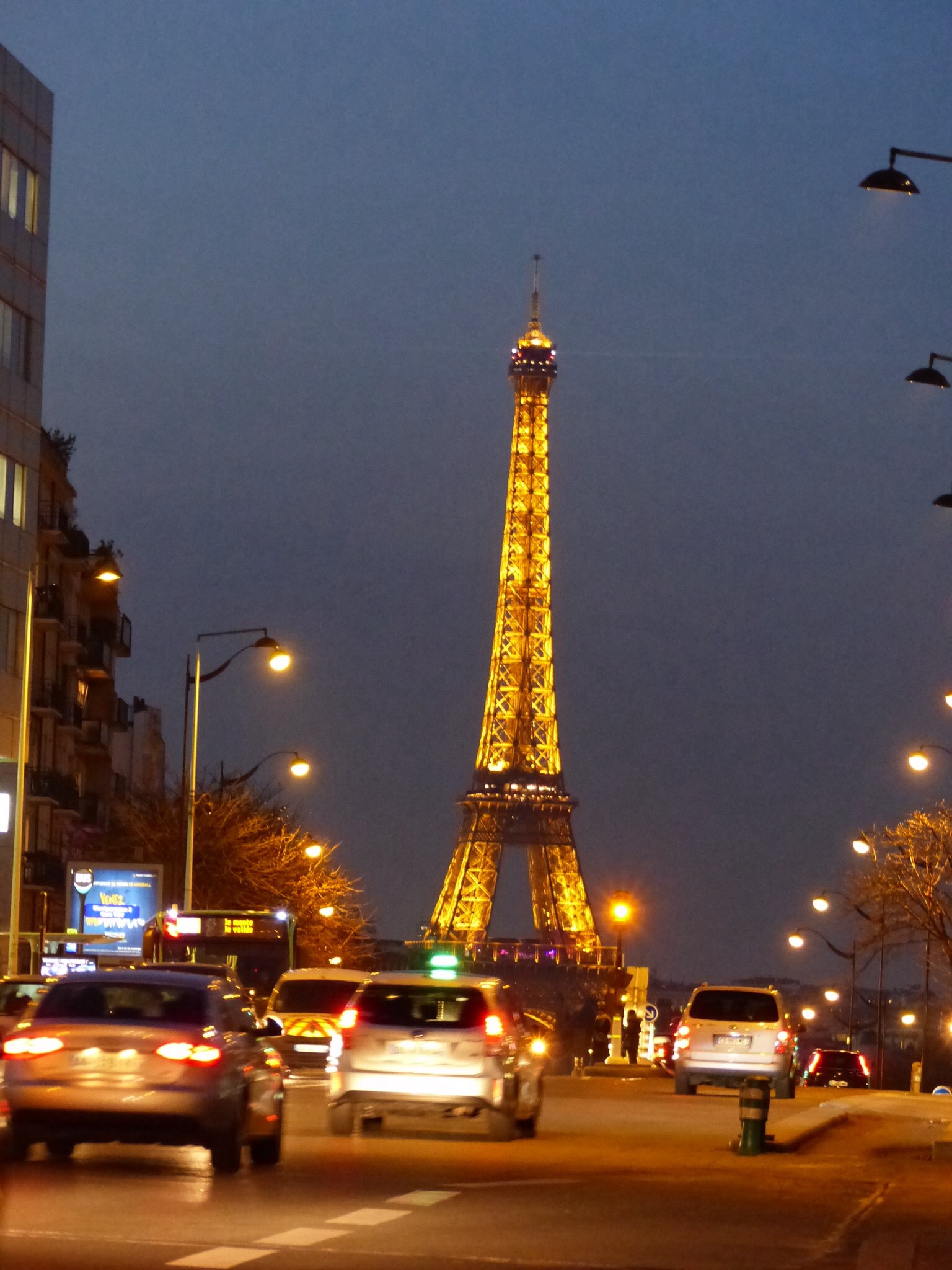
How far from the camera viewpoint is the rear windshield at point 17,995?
73.1 feet

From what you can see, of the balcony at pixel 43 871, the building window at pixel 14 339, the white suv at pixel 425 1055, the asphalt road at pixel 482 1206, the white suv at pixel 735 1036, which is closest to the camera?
the asphalt road at pixel 482 1206

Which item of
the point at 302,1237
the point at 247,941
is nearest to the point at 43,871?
the point at 247,941

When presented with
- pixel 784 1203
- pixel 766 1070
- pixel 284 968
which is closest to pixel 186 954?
pixel 284 968

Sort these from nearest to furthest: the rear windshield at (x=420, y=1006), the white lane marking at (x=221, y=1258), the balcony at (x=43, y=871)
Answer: the white lane marking at (x=221, y=1258)
the rear windshield at (x=420, y=1006)
the balcony at (x=43, y=871)

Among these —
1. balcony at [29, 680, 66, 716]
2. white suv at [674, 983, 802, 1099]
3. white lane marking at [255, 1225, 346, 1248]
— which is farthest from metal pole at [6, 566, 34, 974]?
balcony at [29, 680, 66, 716]

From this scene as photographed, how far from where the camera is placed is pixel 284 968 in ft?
142

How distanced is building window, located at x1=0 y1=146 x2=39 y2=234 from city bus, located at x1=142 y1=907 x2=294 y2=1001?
1615cm

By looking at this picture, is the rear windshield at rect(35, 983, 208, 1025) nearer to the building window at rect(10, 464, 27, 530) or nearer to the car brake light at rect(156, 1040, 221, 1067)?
the car brake light at rect(156, 1040, 221, 1067)

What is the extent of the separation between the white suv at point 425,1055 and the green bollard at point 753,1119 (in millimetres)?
2086

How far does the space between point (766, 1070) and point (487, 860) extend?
80.7 metres

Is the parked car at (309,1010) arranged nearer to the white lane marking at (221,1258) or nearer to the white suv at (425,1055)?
the white suv at (425,1055)

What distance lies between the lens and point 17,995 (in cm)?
2266

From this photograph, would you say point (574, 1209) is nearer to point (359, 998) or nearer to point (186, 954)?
point (359, 998)

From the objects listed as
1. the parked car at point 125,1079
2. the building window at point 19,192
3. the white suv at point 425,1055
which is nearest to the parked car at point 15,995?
the white suv at point 425,1055
